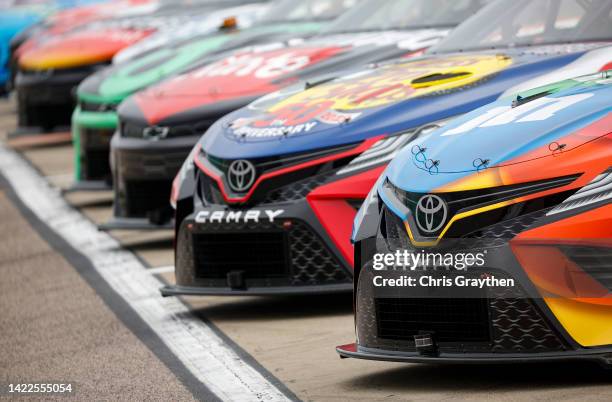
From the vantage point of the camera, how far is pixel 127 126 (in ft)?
28.4

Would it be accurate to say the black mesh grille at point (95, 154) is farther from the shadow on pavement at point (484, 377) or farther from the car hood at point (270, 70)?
the shadow on pavement at point (484, 377)

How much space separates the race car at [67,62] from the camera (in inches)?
559

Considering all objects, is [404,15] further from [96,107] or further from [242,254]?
[242,254]

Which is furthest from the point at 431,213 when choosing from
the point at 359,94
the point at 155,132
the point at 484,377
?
the point at 155,132

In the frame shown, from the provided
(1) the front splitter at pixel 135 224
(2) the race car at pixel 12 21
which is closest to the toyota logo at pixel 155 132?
(1) the front splitter at pixel 135 224

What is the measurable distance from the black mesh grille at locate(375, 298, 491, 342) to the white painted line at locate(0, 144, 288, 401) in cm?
45

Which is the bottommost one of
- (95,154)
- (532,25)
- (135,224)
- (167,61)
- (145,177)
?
(135,224)

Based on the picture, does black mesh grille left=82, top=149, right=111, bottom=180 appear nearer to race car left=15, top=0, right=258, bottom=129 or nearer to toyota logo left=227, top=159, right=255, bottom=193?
race car left=15, top=0, right=258, bottom=129

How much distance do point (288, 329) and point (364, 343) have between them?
1177mm

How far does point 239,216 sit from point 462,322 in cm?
177

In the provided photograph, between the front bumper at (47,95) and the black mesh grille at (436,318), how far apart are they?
30.7 feet

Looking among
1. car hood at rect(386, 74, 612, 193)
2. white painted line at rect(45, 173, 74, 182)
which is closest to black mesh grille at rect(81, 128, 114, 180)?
white painted line at rect(45, 173, 74, 182)

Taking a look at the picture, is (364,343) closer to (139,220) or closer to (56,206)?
(139,220)

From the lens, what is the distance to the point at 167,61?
35.5 feet
